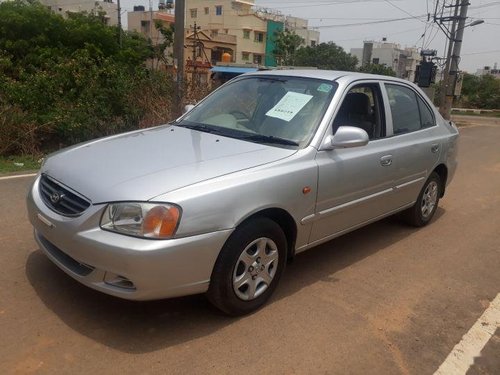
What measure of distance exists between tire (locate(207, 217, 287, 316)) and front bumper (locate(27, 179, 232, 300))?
9cm

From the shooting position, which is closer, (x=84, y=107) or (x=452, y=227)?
(x=452, y=227)

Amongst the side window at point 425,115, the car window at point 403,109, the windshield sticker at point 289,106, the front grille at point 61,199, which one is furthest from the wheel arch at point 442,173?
the front grille at point 61,199

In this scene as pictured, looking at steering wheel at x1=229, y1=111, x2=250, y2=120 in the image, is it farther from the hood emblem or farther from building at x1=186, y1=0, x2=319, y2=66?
building at x1=186, y1=0, x2=319, y2=66

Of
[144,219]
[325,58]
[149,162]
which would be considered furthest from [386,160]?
[325,58]

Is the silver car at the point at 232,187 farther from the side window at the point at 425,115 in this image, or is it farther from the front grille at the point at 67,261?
the side window at the point at 425,115

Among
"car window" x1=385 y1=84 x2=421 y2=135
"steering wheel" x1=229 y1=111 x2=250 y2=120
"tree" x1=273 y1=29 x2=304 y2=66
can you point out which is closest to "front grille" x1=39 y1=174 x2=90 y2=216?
"steering wheel" x1=229 y1=111 x2=250 y2=120

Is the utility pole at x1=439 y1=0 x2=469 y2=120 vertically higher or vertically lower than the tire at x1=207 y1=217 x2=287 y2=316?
higher

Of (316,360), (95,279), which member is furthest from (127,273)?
(316,360)

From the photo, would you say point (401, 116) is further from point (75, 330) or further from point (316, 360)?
point (75, 330)

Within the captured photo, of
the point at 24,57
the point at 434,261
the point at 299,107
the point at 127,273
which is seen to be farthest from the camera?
the point at 24,57

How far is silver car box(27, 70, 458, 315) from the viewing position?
9.34 feet

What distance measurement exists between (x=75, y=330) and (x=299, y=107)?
2.35 meters

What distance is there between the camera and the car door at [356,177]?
12.4 ft

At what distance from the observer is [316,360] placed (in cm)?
294
